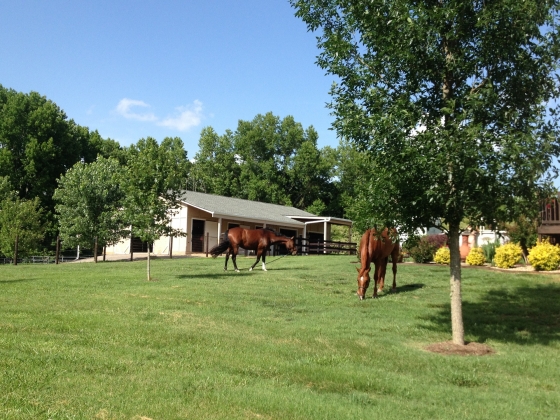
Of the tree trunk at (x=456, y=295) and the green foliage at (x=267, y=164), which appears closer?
the tree trunk at (x=456, y=295)

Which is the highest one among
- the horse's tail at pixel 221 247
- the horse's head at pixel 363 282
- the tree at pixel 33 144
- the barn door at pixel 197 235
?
the tree at pixel 33 144

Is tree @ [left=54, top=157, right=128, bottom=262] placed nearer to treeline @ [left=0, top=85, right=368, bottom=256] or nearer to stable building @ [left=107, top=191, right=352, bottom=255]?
treeline @ [left=0, top=85, right=368, bottom=256]

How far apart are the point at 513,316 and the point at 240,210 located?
27.6 metres

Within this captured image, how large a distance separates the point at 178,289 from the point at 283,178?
47.7 metres

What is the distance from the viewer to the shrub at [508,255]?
62.3ft

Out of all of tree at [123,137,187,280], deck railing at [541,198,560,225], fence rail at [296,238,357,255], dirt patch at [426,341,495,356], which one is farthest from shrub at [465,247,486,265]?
fence rail at [296,238,357,255]

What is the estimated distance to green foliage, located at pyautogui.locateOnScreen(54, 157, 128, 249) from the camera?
2989 centimetres

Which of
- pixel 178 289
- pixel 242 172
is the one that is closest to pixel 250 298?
pixel 178 289

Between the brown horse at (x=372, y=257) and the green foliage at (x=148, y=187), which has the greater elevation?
the green foliage at (x=148, y=187)

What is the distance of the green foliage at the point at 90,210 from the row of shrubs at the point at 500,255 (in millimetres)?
16838

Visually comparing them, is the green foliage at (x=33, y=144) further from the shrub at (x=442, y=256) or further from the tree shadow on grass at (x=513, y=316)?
the tree shadow on grass at (x=513, y=316)

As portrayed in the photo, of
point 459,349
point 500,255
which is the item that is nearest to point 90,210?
point 500,255

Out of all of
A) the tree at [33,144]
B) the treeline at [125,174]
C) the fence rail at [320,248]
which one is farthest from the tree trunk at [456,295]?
the tree at [33,144]

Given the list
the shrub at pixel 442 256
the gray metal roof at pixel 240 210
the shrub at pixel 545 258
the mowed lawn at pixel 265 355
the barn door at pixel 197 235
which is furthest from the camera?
the barn door at pixel 197 235
